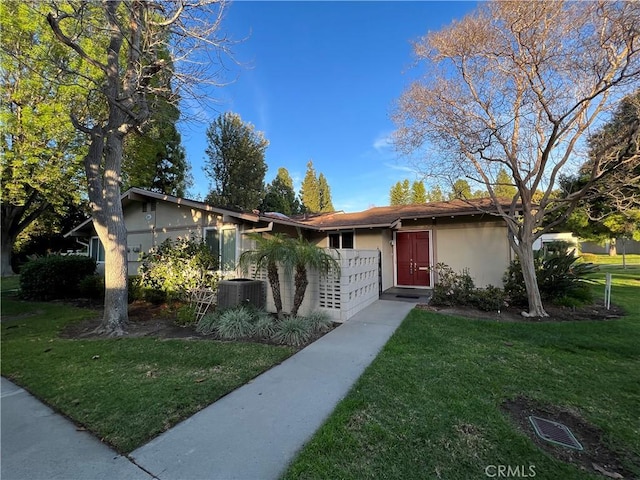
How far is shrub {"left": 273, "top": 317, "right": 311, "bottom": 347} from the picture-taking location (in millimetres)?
5617

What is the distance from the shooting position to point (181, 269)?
8891mm

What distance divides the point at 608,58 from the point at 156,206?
1381 cm

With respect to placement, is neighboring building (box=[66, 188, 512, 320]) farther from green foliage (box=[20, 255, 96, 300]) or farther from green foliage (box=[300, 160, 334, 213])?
green foliage (box=[300, 160, 334, 213])

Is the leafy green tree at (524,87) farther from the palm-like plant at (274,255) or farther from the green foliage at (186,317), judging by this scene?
the green foliage at (186,317)

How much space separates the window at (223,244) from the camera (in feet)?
30.6

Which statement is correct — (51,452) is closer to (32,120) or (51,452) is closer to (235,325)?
(235,325)

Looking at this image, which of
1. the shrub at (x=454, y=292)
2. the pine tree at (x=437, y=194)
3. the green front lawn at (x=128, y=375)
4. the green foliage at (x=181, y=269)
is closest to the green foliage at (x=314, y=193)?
the pine tree at (x=437, y=194)

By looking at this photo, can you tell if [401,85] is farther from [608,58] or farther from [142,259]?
[142,259]

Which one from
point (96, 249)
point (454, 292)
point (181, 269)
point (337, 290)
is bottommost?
point (454, 292)

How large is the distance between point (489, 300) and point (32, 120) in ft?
62.2

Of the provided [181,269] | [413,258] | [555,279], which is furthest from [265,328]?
[555,279]

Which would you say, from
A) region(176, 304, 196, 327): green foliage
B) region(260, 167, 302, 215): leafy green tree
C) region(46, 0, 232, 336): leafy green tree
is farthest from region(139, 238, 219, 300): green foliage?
region(260, 167, 302, 215): leafy green tree

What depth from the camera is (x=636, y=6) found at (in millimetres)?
5523

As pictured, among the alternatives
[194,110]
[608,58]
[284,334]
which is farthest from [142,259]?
[608,58]
